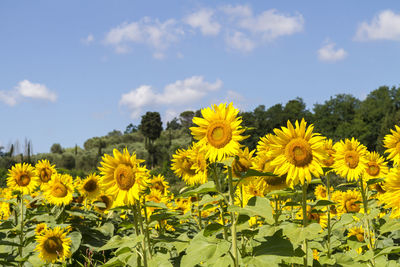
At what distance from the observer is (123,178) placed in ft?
12.8

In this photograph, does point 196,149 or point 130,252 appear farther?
point 196,149

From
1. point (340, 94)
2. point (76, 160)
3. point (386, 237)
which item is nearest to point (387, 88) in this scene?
point (340, 94)

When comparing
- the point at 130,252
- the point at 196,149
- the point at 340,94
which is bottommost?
the point at 130,252

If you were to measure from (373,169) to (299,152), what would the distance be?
2899 millimetres

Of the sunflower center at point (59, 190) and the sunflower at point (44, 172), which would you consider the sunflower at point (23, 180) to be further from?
the sunflower center at point (59, 190)

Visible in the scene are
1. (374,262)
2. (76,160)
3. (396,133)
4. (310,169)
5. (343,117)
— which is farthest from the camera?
(343,117)

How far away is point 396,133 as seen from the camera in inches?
184

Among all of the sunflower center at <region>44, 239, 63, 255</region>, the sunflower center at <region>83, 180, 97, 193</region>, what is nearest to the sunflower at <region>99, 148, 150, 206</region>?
the sunflower center at <region>44, 239, 63, 255</region>

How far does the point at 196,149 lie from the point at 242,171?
0.74 meters

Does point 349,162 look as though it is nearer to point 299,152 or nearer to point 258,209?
point 299,152

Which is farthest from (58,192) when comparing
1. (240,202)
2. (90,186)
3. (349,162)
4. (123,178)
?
(349,162)

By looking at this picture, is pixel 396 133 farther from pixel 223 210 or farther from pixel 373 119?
pixel 373 119

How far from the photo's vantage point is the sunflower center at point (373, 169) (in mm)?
5699

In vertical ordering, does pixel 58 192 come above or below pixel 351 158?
below
